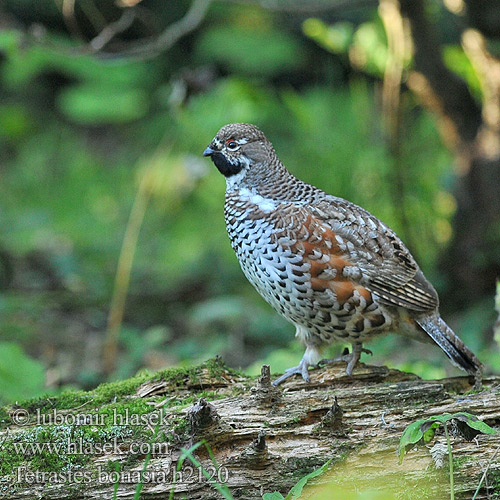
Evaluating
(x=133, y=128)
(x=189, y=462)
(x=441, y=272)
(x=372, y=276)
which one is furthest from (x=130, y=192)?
(x=189, y=462)

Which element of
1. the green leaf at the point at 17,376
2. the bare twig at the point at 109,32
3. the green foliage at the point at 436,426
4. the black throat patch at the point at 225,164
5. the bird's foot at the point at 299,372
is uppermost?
the bare twig at the point at 109,32

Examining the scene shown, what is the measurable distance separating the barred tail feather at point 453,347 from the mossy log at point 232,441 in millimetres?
373

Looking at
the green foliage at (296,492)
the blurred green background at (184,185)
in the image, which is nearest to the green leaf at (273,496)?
the green foliage at (296,492)

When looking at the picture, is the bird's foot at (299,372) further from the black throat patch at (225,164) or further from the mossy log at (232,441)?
the black throat patch at (225,164)

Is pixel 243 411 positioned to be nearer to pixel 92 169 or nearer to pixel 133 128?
pixel 92 169

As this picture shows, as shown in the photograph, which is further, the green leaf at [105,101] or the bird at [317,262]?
the green leaf at [105,101]

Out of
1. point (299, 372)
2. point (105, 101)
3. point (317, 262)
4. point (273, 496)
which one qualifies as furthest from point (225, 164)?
point (105, 101)

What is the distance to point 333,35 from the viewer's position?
254 inches

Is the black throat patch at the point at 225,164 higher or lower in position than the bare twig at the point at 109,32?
lower

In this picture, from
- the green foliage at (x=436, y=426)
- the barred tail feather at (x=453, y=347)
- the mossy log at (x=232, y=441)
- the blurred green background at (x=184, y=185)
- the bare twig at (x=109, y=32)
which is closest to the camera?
the green foliage at (x=436, y=426)

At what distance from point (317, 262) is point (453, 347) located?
96 cm

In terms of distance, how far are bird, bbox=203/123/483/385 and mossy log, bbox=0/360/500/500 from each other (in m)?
0.45

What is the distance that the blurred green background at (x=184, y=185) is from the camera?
6109mm

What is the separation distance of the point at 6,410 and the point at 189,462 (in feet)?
3.37
